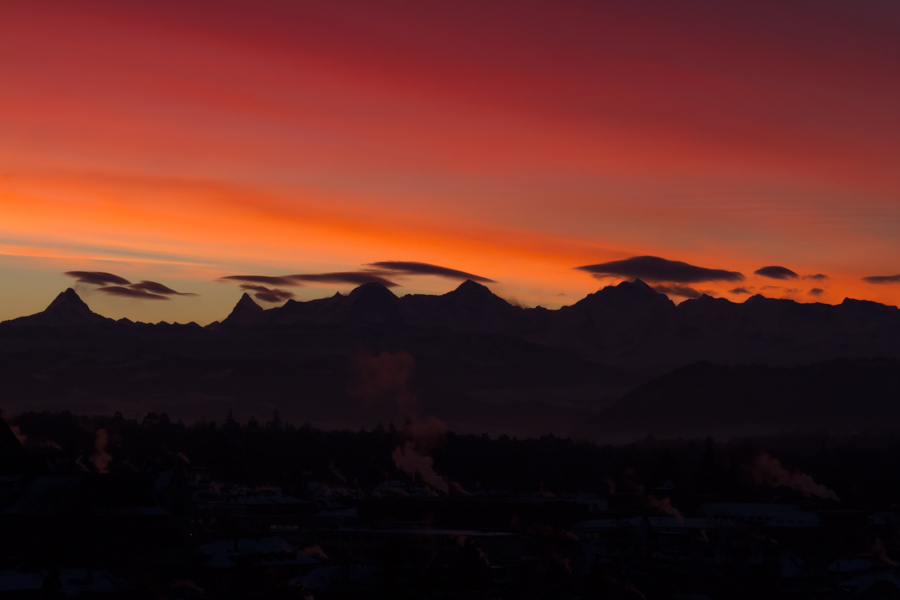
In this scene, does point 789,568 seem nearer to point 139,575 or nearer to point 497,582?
point 497,582

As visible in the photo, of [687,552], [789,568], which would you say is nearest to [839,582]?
[789,568]

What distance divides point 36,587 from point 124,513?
4063 centimetres

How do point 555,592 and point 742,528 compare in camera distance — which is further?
point 742,528

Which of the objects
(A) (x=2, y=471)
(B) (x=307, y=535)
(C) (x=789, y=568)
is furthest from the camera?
(B) (x=307, y=535)

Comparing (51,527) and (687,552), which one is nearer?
(51,527)

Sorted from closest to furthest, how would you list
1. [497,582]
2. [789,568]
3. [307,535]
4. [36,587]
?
[36,587]
[497,582]
[789,568]
[307,535]

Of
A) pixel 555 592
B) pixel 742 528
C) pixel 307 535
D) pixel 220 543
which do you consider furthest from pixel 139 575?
pixel 742 528

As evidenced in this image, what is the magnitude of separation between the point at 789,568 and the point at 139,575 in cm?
7433

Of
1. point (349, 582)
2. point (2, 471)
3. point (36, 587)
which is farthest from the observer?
point (2, 471)

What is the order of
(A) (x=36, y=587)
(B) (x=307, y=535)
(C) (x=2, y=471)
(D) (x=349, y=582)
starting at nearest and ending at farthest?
(A) (x=36, y=587), (D) (x=349, y=582), (C) (x=2, y=471), (B) (x=307, y=535)

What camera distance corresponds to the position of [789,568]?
15062 cm

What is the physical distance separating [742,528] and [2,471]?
109518mm

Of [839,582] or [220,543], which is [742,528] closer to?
[839,582]

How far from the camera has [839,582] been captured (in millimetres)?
151125
